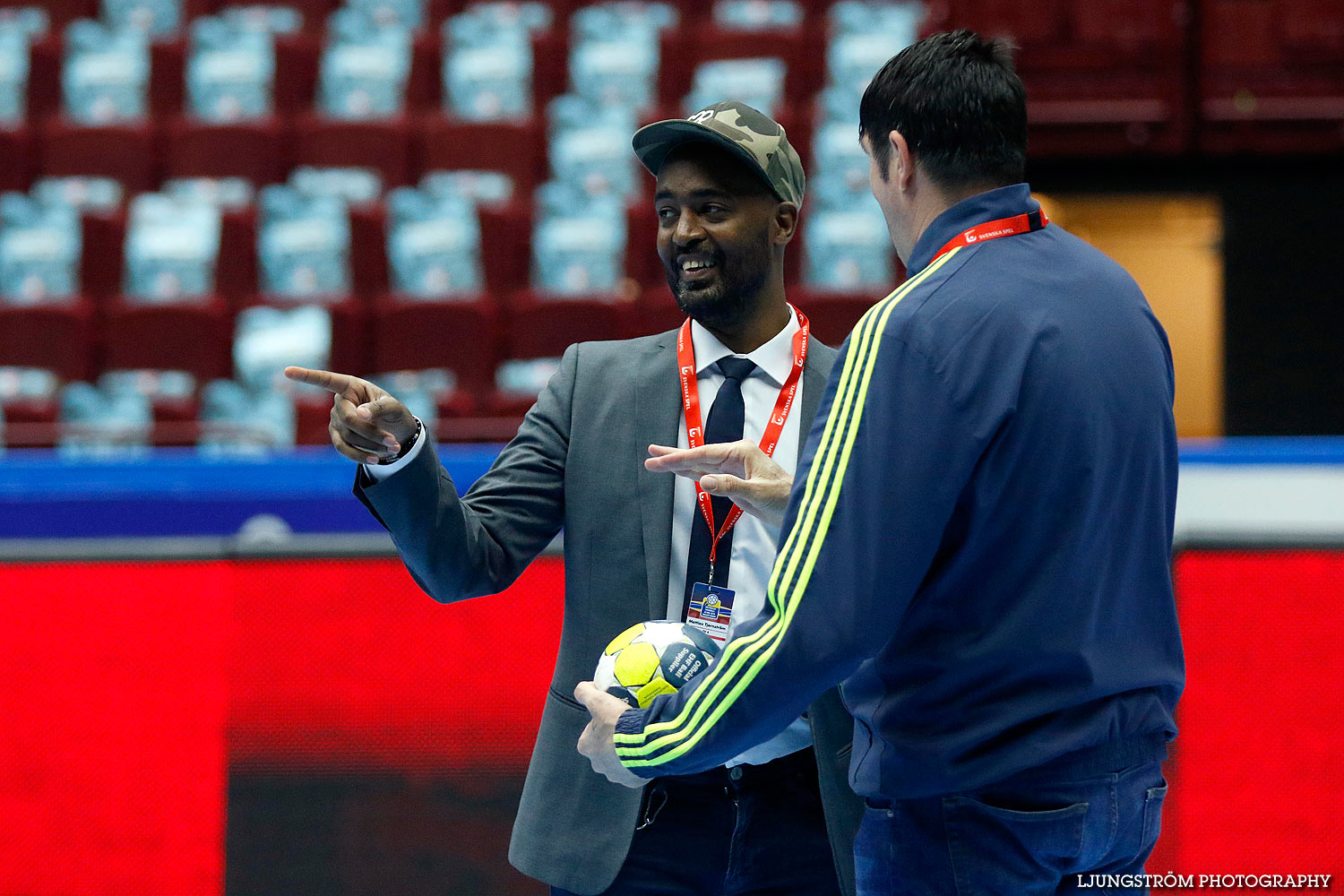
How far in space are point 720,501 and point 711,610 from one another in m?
0.17

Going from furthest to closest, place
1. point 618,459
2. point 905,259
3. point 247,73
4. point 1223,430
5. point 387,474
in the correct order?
point 1223,430 → point 247,73 → point 618,459 → point 387,474 → point 905,259

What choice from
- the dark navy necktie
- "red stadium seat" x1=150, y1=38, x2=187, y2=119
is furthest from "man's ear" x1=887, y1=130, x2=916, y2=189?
"red stadium seat" x1=150, y1=38, x2=187, y2=119

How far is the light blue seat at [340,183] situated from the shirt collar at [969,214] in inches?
244

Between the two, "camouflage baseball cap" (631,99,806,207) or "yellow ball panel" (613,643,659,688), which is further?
"camouflage baseball cap" (631,99,806,207)

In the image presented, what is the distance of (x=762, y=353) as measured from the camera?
6.72ft

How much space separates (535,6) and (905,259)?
25.3 feet

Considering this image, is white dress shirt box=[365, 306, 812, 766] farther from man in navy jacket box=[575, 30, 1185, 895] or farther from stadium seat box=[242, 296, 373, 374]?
stadium seat box=[242, 296, 373, 374]

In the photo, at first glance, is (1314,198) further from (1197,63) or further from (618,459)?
(618,459)

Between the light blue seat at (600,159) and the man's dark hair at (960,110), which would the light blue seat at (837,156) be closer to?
the light blue seat at (600,159)

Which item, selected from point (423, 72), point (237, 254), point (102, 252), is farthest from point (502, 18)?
point (102, 252)

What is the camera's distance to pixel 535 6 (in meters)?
8.82

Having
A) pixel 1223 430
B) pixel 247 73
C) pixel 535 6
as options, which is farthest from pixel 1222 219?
pixel 247 73

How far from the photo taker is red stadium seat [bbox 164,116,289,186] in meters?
7.71

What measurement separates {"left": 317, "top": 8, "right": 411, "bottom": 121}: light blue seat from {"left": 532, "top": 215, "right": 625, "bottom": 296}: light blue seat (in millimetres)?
1754
